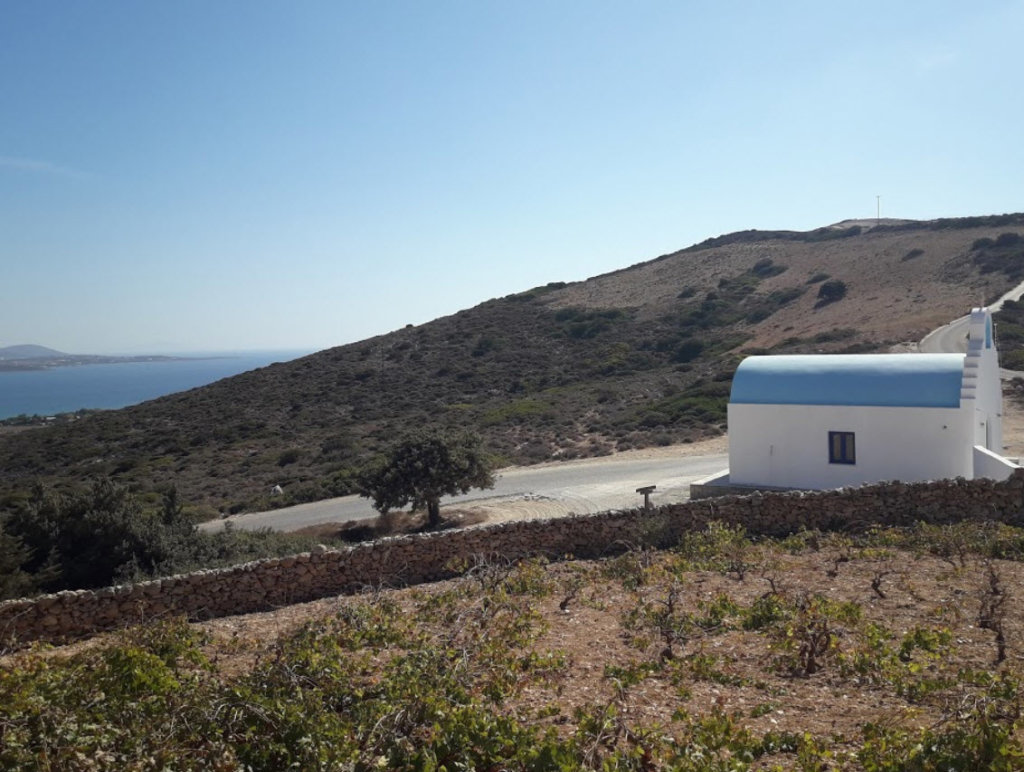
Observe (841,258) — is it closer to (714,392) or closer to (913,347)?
(913,347)

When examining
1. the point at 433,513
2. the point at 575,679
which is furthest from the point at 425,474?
the point at 575,679

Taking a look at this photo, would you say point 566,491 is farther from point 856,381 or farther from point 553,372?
point 553,372

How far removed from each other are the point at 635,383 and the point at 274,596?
1382 inches

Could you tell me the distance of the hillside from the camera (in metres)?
33.1

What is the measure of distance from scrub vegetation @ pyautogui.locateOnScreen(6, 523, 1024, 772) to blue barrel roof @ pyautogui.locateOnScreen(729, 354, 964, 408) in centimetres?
588

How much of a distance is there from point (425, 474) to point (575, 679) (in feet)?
42.1

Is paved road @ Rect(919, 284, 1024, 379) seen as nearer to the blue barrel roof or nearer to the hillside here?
the hillside

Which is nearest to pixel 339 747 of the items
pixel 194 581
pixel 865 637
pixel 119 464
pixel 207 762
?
pixel 207 762

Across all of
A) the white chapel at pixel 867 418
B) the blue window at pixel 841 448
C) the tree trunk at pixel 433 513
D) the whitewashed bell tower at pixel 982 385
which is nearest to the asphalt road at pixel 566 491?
the tree trunk at pixel 433 513

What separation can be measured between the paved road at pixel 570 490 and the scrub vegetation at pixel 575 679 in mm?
9081

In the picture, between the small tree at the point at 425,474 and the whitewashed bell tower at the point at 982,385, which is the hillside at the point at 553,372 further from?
the whitewashed bell tower at the point at 982,385

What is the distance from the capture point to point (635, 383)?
4512 cm

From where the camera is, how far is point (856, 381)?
709 inches

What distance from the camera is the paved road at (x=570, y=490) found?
20953 mm
